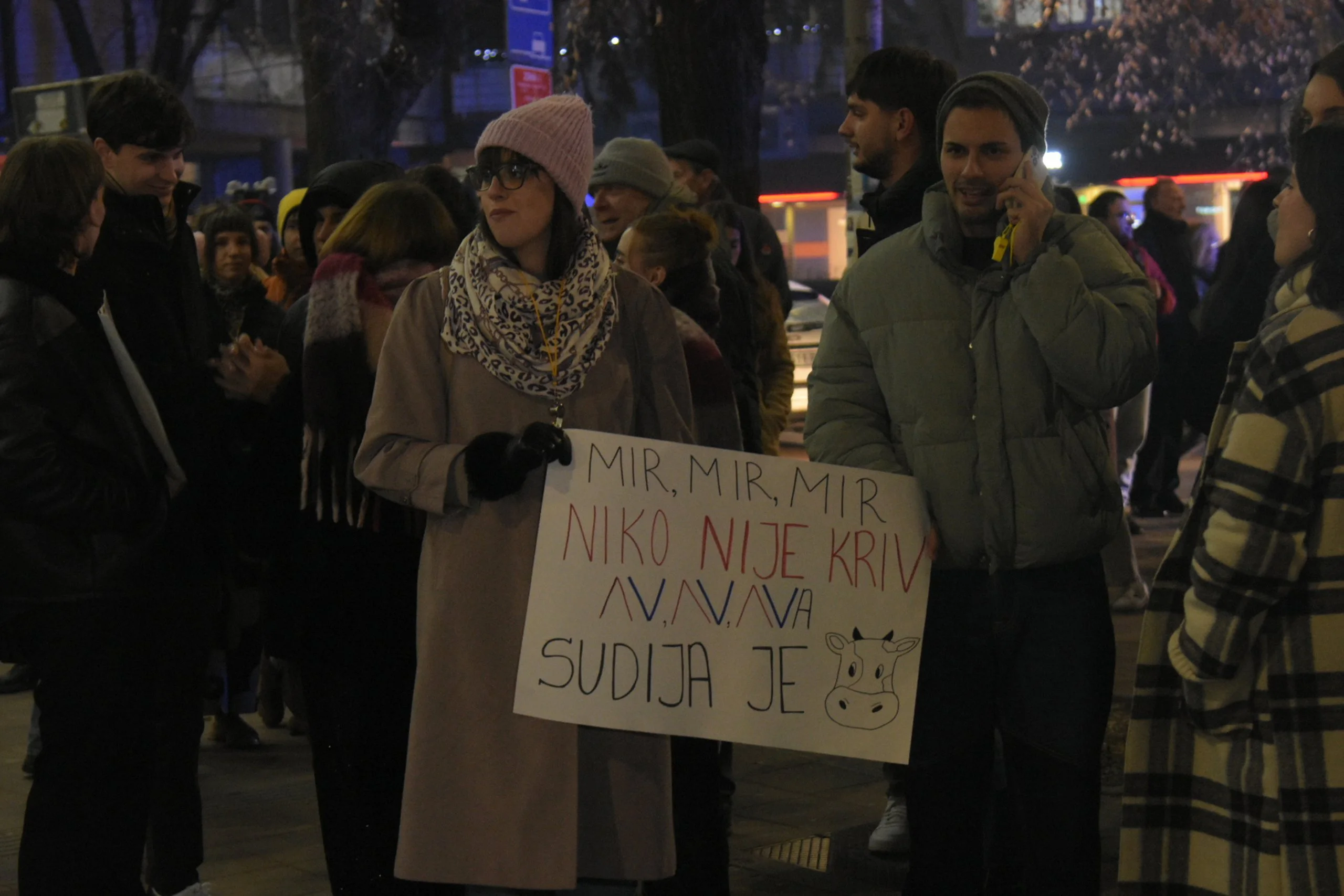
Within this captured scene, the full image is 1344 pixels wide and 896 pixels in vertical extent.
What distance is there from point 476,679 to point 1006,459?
1.21 m

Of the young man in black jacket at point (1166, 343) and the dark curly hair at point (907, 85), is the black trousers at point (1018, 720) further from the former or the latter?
the young man in black jacket at point (1166, 343)

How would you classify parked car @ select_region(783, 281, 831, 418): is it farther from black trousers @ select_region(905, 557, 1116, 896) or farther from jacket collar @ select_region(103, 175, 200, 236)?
black trousers @ select_region(905, 557, 1116, 896)

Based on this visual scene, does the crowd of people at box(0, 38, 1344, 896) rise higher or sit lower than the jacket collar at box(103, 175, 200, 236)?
lower

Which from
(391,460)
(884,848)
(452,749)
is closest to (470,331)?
(391,460)

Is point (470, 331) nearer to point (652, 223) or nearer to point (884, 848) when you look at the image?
point (652, 223)

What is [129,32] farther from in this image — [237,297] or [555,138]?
[555,138]

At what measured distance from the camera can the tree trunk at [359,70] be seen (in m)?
17.9

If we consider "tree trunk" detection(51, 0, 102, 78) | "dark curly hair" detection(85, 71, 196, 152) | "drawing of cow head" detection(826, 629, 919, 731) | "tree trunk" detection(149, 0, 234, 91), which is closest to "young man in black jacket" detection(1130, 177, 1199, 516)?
"drawing of cow head" detection(826, 629, 919, 731)

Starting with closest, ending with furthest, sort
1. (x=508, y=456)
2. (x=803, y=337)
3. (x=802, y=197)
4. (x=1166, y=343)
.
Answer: (x=508, y=456) → (x=1166, y=343) → (x=803, y=337) → (x=802, y=197)

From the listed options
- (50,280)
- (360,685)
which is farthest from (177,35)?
(360,685)

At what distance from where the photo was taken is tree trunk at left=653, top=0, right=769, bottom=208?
34.7 feet

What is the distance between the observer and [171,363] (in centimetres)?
451

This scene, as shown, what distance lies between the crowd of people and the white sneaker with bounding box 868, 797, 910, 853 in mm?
697

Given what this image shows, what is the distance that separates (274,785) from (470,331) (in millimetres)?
3359
